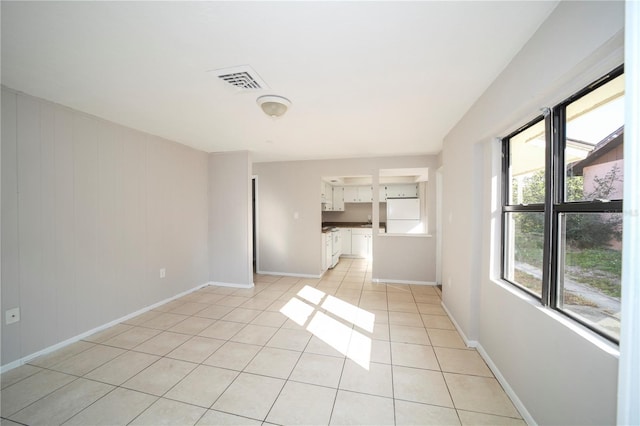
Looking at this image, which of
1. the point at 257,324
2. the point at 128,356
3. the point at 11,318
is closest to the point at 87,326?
the point at 11,318

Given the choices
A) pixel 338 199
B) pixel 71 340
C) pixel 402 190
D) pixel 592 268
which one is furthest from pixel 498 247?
pixel 338 199

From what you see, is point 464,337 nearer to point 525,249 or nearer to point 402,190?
point 525,249

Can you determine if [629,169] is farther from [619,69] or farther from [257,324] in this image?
[257,324]

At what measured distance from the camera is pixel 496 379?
6.21 ft

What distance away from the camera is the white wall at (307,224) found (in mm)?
4379

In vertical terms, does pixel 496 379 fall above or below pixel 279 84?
below

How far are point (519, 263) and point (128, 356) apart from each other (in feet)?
11.5

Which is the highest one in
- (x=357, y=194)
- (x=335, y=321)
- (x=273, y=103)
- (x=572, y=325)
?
(x=273, y=103)

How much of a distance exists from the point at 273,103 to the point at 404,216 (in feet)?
13.5

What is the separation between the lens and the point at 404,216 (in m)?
5.38

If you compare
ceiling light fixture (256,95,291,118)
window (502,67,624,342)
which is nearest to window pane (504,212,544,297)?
window (502,67,624,342)

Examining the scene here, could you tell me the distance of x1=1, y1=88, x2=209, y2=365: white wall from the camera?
2047mm

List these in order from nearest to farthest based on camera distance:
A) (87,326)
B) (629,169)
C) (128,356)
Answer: (629,169) → (128,356) → (87,326)

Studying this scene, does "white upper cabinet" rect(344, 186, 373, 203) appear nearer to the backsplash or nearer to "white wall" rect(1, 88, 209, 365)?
the backsplash
